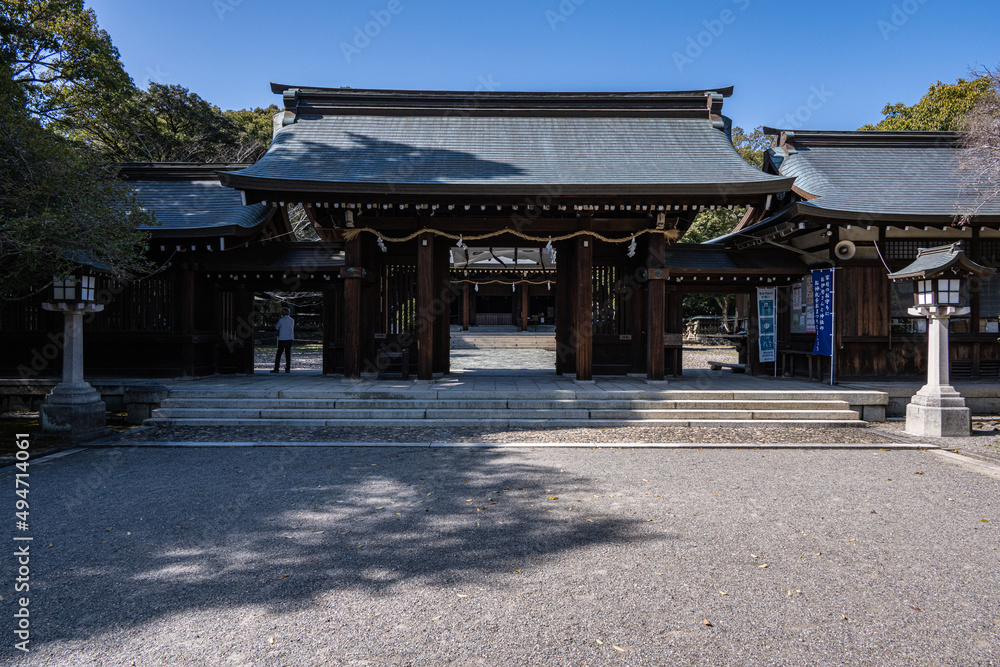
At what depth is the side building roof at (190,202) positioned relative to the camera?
1027 cm

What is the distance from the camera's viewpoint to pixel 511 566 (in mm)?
3449

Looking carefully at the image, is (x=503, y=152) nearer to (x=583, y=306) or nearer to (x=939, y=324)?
(x=583, y=306)

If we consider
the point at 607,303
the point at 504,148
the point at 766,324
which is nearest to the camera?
the point at 504,148

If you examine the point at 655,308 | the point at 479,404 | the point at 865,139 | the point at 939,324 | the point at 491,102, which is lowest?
the point at 479,404

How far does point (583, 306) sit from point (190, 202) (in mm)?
9146

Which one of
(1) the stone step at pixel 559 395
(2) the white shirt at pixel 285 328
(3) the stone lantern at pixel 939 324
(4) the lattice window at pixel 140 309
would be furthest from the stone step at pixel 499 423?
(2) the white shirt at pixel 285 328

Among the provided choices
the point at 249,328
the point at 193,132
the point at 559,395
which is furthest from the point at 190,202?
the point at 193,132

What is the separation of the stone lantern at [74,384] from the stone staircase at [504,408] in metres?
0.99

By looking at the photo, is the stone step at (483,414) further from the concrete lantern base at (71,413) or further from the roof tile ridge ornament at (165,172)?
the roof tile ridge ornament at (165,172)

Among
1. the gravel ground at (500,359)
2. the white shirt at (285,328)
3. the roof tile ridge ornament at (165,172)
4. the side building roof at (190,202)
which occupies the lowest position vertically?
the gravel ground at (500,359)

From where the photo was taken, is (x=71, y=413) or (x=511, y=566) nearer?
(x=511, y=566)

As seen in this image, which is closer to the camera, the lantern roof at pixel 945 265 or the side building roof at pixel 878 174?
the lantern roof at pixel 945 265

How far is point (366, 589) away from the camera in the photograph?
10.3 ft

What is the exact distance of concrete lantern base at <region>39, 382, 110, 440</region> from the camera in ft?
23.6
